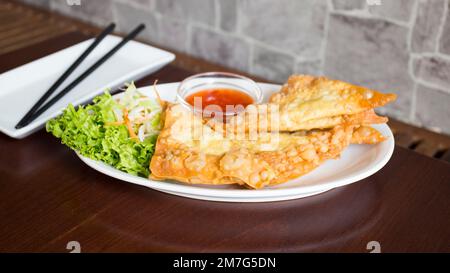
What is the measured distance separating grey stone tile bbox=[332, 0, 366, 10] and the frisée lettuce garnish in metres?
1.43

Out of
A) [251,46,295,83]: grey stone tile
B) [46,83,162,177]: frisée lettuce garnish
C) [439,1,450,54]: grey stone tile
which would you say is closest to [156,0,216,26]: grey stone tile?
[251,46,295,83]: grey stone tile

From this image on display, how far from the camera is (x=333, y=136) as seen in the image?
1319 mm

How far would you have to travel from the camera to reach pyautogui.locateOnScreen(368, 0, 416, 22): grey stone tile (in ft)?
8.04

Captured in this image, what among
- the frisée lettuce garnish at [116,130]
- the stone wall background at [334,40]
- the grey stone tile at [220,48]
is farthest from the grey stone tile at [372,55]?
the frisée lettuce garnish at [116,130]

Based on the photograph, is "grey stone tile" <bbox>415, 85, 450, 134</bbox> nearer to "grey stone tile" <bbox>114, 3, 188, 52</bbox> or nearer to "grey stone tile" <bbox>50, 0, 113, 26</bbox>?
"grey stone tile" <bbox>114, 3, 188, 52</bbox>

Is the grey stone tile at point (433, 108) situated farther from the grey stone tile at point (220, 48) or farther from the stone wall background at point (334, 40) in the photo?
the grey stone tile at point (220, 48)

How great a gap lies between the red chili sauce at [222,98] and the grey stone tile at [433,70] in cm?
122

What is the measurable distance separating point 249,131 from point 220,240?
294 mm

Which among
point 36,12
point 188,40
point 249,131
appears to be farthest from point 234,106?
point 36,12

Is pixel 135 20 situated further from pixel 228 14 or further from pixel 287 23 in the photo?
pixel 287 23

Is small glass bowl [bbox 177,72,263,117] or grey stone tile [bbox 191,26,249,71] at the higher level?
small glass bowl [bbox 177,72,263,117]

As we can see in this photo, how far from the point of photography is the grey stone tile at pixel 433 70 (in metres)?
2.46
